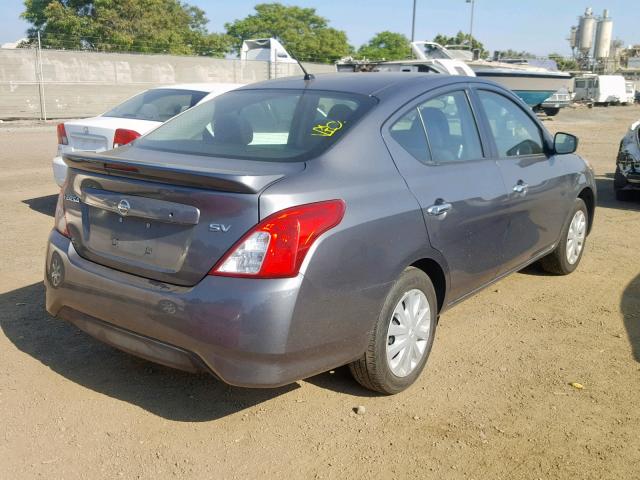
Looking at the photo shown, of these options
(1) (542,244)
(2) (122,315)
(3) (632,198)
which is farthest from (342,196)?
(3) (632,198)

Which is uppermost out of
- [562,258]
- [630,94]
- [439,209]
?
[439,209]

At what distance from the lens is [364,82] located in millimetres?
3875

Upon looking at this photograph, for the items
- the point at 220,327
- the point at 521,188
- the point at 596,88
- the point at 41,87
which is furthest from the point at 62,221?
the point at 596,88

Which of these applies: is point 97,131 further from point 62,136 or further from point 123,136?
point 62,136

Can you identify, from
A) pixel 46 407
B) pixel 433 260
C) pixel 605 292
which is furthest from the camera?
pixel 605 292

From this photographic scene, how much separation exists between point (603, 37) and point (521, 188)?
81.6m

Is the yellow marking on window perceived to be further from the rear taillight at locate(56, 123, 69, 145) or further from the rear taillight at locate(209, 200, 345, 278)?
the rear taillight at locate(56, 123, 69, 145)

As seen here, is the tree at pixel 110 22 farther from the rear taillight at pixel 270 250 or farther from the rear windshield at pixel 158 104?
the rear taillight at pixel 270 250

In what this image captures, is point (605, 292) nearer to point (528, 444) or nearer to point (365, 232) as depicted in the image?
point (528, 444)

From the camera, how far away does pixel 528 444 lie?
3086mm

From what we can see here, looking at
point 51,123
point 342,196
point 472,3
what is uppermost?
point 472,3

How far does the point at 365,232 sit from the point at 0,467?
188 centimetres

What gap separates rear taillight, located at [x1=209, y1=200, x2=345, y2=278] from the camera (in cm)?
279

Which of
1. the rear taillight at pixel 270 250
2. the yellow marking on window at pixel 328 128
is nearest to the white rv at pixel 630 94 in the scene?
the yellow marking on window at pixel 328 128
